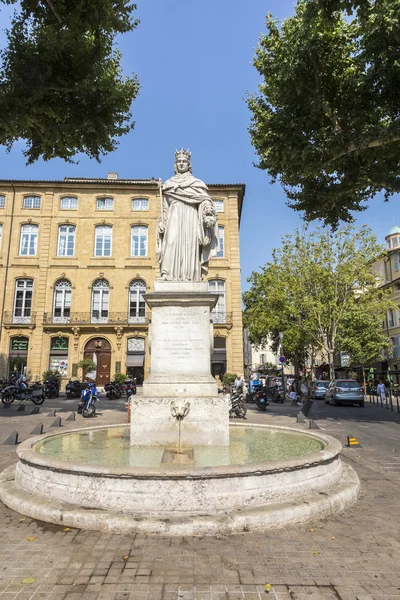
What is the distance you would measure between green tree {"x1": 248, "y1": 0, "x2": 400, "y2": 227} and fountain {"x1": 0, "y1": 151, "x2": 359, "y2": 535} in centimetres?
726

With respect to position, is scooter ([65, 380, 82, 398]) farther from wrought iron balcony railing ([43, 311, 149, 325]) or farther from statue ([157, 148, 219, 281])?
statue ([157, 148, 219, 281])

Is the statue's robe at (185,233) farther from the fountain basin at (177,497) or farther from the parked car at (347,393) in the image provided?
the parked car at (347,393)

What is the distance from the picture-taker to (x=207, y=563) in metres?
3.10

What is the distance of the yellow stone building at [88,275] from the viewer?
111 ft

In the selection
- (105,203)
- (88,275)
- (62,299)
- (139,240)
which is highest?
(105,203)

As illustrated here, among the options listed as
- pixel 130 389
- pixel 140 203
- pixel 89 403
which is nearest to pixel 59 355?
pixel 130 389

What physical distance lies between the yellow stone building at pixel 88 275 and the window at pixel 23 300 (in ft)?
0.29

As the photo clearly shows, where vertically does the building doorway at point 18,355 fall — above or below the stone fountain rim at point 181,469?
above

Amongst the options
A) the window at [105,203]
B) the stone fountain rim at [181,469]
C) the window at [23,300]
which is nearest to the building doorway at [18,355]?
the window at [23,300]

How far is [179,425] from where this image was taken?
568 centimetres

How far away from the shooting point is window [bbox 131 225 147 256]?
36094 millimetres

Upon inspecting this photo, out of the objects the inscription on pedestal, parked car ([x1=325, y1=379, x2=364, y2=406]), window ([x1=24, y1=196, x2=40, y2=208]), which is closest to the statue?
the inscription on pedestal

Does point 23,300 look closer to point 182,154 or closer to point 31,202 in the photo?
point 31,202

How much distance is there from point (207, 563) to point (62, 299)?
34354 millimetres
